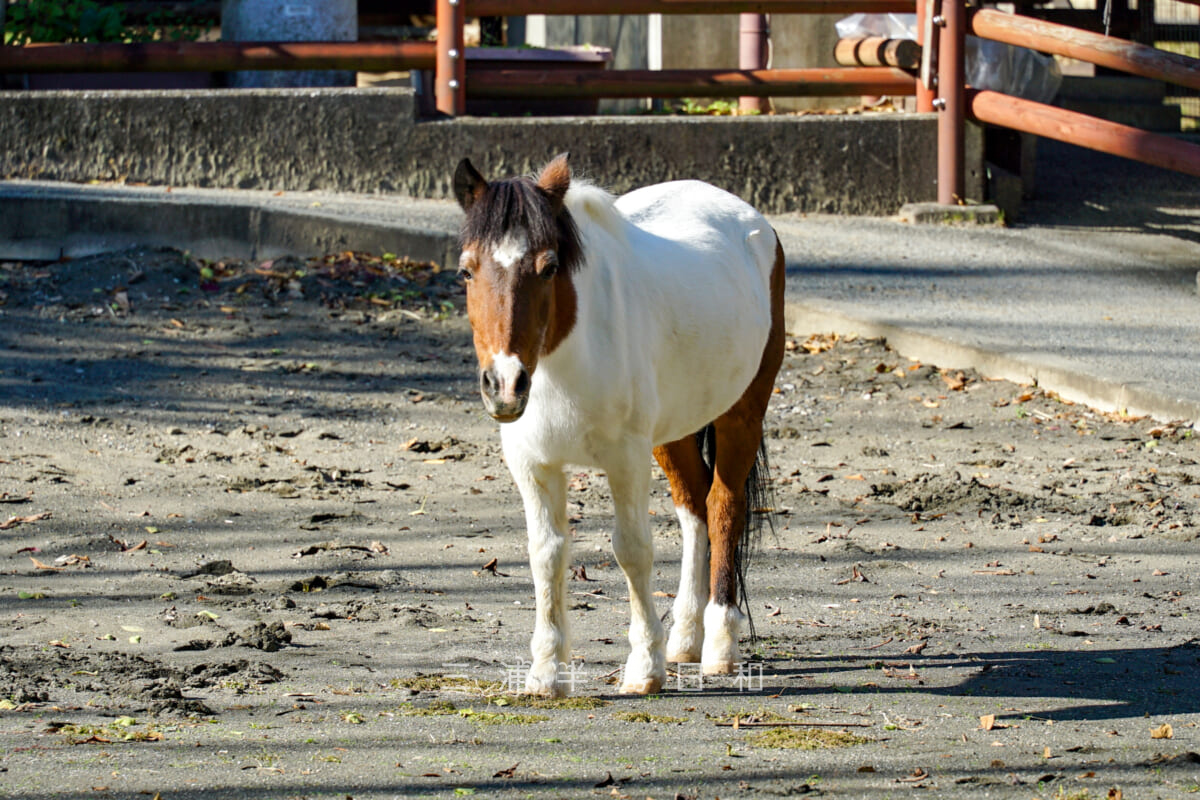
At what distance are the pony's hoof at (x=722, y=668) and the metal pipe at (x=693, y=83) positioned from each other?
8528 mm

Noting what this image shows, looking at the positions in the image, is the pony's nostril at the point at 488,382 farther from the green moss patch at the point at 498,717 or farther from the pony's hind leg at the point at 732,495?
the pony's hind leg at the point at 732,495

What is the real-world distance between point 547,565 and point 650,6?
8.78 m

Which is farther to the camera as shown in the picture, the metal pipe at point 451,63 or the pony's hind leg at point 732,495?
the metal pipe at point 451,63

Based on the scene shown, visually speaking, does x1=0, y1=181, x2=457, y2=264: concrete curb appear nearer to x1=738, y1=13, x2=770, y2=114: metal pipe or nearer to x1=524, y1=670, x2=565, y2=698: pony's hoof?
x1=738, y1=13, x2=770, y2=114: metal pipe

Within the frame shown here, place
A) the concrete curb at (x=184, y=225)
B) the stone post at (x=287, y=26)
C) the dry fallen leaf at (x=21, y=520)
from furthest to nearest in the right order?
1. the stone post at (x=287, y=26)
2. the concrete curb at (x=184, y=225)
3. the dry fallen leaf at (x=21, y=520)

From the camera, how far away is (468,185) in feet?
13.8

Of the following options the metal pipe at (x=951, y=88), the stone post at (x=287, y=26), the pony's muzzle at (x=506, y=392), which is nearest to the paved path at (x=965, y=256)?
the metal pipe at (x=951, y=88)

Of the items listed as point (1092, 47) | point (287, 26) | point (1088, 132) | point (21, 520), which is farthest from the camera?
point (287, 26)

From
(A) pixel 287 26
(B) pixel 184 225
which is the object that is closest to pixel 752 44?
(A) pixel 287 26

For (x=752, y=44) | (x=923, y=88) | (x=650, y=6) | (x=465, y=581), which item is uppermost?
(x=650, y=6)

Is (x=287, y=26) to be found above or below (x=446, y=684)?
above

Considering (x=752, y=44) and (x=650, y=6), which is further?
(x=752, y=44)

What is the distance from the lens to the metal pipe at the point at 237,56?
1235cm

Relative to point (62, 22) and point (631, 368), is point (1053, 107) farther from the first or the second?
point (62, 22)
